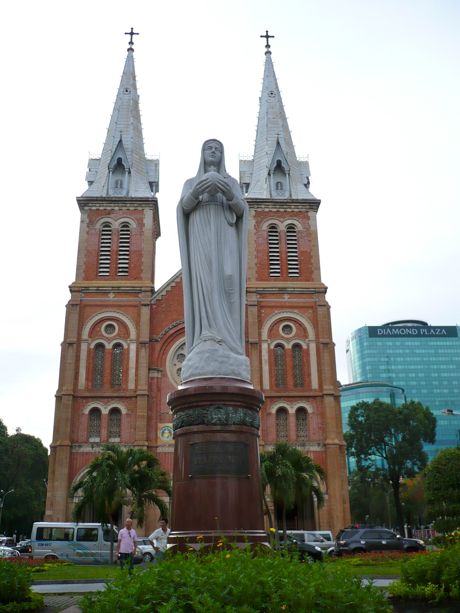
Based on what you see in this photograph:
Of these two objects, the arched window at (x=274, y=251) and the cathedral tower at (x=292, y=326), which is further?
the arched window at (x=274, y=251)

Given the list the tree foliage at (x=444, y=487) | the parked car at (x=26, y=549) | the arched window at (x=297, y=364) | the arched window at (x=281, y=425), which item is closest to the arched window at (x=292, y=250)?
the arched window at (x=297, y=364)

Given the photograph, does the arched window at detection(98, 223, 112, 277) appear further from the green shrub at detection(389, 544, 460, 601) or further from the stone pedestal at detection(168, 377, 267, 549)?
the green shrub at detection(389, 544, 460, 601)

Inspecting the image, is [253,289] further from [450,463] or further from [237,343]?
[237,343]

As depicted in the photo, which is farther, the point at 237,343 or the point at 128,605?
the point at 237,343

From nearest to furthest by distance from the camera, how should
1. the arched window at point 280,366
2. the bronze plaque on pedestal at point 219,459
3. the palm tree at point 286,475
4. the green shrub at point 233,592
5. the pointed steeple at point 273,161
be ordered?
the green shrub at point 233,592 → the bronze plaque on pedestal at point 219,459 → the palm tree at point 286,475 → the arched window at point 280,366 → the pointed steeple at point 273,161

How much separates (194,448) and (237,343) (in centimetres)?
191

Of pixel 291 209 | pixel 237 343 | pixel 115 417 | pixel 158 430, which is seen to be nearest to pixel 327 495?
pixel 158 430

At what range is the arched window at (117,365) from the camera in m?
35.9

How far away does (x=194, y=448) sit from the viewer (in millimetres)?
8008

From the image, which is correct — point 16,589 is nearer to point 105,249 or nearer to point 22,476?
point 105,249

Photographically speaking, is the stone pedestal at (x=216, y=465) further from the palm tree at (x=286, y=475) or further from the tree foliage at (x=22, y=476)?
the tree foliage at (x=22, y=476)

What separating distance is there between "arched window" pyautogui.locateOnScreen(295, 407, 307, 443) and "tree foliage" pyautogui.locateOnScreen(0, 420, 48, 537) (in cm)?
2447

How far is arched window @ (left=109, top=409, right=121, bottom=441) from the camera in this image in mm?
34625

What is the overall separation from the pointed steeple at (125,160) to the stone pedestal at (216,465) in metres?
33.7
